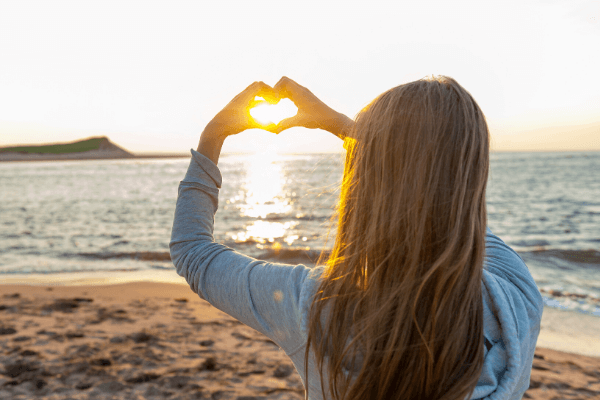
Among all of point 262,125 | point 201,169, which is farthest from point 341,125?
point 201,169

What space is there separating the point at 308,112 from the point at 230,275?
0.63 meters

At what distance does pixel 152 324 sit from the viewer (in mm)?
5094

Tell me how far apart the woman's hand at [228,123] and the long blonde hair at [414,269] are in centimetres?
42

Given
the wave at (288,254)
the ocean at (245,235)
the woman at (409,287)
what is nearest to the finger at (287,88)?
the ocean at (245,235)

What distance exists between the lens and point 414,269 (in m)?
0.92

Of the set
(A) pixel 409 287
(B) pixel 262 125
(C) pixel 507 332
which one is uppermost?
(B) pixel 262 125

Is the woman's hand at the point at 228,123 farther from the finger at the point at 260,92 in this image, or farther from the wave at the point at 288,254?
the wave at the point at 288,254

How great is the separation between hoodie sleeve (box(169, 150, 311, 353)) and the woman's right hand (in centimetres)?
35

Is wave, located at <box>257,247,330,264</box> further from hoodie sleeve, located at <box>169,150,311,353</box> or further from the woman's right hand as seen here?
hoodie sleeve, located at <box>169,150,311,353</box>

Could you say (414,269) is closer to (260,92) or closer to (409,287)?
(409,287)

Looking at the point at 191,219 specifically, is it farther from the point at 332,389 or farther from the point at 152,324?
the point at 152,324

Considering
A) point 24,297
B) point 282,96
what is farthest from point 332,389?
point 24,297

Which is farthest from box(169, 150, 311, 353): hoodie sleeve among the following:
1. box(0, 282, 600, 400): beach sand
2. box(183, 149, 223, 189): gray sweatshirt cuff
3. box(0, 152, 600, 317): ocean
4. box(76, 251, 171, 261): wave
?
Answer: box(76, 251, 171, 261): wave

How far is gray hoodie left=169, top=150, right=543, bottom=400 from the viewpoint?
0.93m
